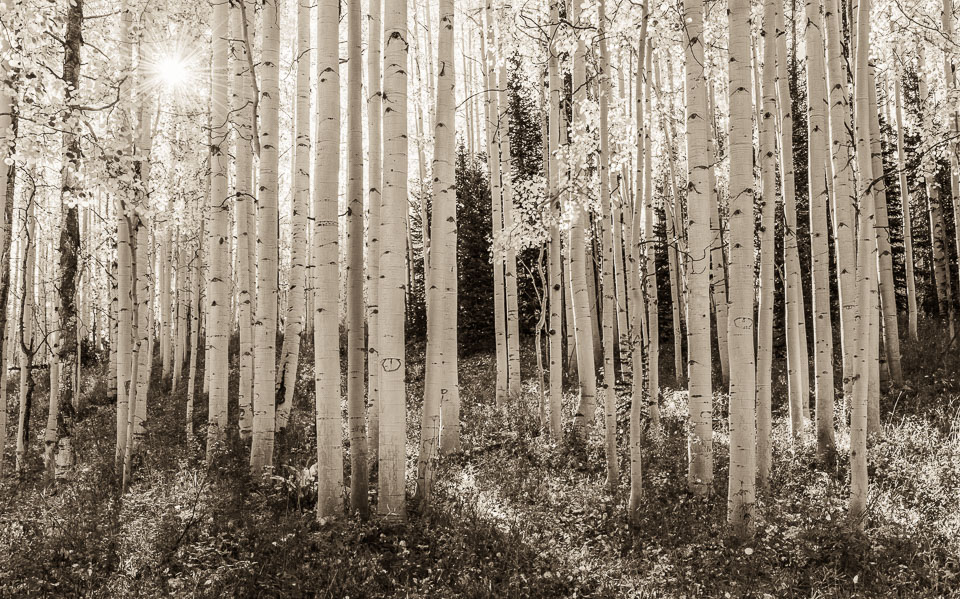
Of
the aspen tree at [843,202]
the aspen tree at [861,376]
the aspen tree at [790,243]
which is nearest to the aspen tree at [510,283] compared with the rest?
the aspen tree at [790,243]

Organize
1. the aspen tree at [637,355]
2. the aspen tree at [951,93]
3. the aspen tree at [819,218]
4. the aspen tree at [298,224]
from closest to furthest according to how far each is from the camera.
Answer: the aspen tree at [637,355] → the aspen tree at [819,218] → the aspen tree at [298,224] → the aspen tree at [951,93]

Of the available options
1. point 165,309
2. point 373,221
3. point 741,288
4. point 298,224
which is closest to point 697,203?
point 741,288

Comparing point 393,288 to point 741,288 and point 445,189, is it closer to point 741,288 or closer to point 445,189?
point 445,189

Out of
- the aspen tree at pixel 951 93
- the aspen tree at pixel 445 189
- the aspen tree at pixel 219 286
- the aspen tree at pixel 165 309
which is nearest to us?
the aspen tree at pixel 445 189

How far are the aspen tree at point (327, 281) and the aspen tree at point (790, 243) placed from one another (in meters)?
5.68

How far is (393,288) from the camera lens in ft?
17.7

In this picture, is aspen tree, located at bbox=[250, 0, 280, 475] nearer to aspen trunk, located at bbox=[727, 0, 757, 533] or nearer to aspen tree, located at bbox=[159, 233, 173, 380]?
aspen trunk, located at bbox=[727, 0, 757, 533]

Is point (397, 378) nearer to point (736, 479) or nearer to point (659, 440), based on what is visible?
point (736, 479)

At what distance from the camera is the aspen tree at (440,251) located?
19.2 feet

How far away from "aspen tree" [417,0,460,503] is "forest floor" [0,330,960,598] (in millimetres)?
686

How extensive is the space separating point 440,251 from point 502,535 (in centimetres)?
278

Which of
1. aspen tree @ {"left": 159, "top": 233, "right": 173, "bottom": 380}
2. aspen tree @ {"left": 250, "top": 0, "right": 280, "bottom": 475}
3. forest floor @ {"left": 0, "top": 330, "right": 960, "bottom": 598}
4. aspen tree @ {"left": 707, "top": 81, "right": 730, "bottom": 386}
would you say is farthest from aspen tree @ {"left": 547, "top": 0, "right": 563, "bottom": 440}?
aspen tree @ {"left": 159, "top": 233, "right": 173, "bottom": 380}

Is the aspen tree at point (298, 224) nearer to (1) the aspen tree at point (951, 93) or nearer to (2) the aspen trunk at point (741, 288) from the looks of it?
→ (2) the aspen trunk at point (741, 288)

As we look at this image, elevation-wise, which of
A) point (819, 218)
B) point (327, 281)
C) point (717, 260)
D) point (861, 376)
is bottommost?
point (861, 376)
